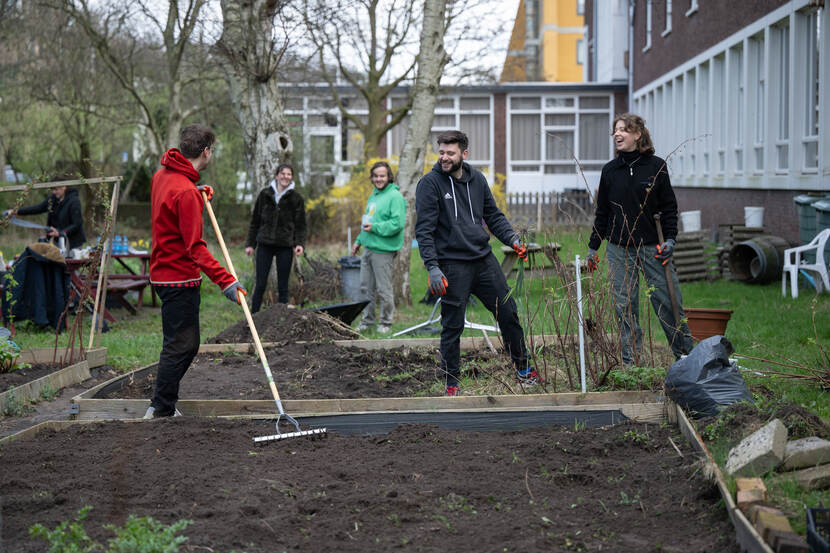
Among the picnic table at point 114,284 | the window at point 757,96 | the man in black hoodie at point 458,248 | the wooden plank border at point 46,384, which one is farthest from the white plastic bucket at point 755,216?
the wooden plank border at point 46,384

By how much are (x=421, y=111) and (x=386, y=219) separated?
268cm

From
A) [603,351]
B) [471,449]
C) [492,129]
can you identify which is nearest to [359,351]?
[603,351]

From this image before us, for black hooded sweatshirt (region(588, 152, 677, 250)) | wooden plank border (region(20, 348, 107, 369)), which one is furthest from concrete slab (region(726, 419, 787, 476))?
wooden plank border (region(20, 348, 107, 369))

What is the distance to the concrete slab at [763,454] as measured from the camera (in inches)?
156

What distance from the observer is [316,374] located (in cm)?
743

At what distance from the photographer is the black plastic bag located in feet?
16.6

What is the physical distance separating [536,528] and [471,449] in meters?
1.17

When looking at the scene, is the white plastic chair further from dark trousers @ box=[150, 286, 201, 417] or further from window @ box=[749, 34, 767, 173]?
dark trousers @ box=[150, 286, 201, 417]

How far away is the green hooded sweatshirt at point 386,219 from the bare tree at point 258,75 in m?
2.56

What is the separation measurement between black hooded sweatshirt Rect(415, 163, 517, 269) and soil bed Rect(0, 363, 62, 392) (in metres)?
3.69

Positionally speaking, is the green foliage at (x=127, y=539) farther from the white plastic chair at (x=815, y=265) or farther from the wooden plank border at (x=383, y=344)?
the white plastic chair at (x=815, y=265)

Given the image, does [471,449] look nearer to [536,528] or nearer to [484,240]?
[536,528]

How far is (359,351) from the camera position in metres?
8.23

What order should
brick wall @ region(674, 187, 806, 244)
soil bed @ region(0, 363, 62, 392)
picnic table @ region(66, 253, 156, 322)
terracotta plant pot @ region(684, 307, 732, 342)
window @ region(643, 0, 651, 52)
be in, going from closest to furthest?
terracotta plant pot @ region(684, 307, 732, 342) < soil bed @ region(0, 363, 62, 392) < picnic table @ region(66, 253, 156, 322) < brick wall @ region(674, 187, 806, 244) < window @ region(643, 0, 651, 52)
